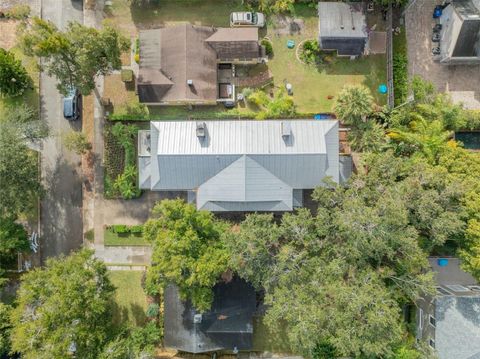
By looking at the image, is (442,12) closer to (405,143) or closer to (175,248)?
(405,143)

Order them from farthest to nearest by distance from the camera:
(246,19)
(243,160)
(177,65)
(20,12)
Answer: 1. (246,19)
2. (177,65)
3. (20,12)
4. (243,160)

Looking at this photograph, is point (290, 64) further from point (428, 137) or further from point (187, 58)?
point (428, 137)

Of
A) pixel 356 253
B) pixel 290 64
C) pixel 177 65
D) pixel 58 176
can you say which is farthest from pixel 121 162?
pixel 356 253

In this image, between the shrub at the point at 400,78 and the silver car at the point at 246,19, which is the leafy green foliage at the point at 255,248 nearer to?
the shrub at the point at 400,78

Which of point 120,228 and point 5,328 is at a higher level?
point 120,228

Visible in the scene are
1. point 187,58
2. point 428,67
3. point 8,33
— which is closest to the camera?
point 187,58

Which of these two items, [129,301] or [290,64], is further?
[290,64]

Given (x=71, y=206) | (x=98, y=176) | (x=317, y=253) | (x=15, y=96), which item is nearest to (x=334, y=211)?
(x=317, y=253)

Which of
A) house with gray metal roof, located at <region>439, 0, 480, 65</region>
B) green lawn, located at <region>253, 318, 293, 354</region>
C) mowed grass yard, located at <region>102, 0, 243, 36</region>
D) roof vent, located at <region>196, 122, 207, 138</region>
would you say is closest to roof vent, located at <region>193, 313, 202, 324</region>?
green lawn, located at <region>253, 318, 293, 354</region>
